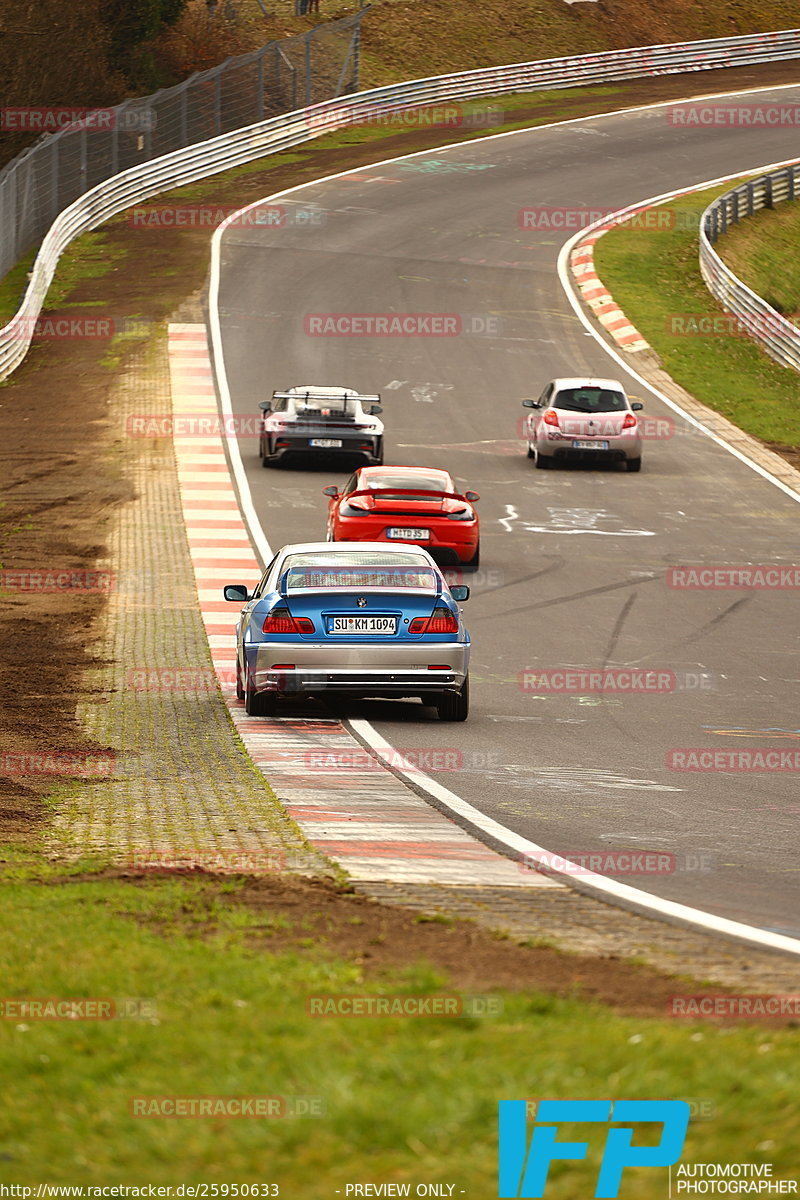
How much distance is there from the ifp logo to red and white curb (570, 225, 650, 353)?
3650 centimetres

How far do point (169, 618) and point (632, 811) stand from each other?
1003 cm

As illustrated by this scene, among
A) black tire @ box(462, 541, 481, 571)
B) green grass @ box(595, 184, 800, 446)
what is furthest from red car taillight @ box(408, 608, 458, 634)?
green grass @ box(595, 184, 800, 446)

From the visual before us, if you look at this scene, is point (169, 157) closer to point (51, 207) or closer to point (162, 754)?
point (51, 207)

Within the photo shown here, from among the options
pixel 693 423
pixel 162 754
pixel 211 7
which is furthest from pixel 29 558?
pixel 211 7

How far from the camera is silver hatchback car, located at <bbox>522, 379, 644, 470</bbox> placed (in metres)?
30.1

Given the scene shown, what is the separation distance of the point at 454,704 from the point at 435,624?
75 cm
